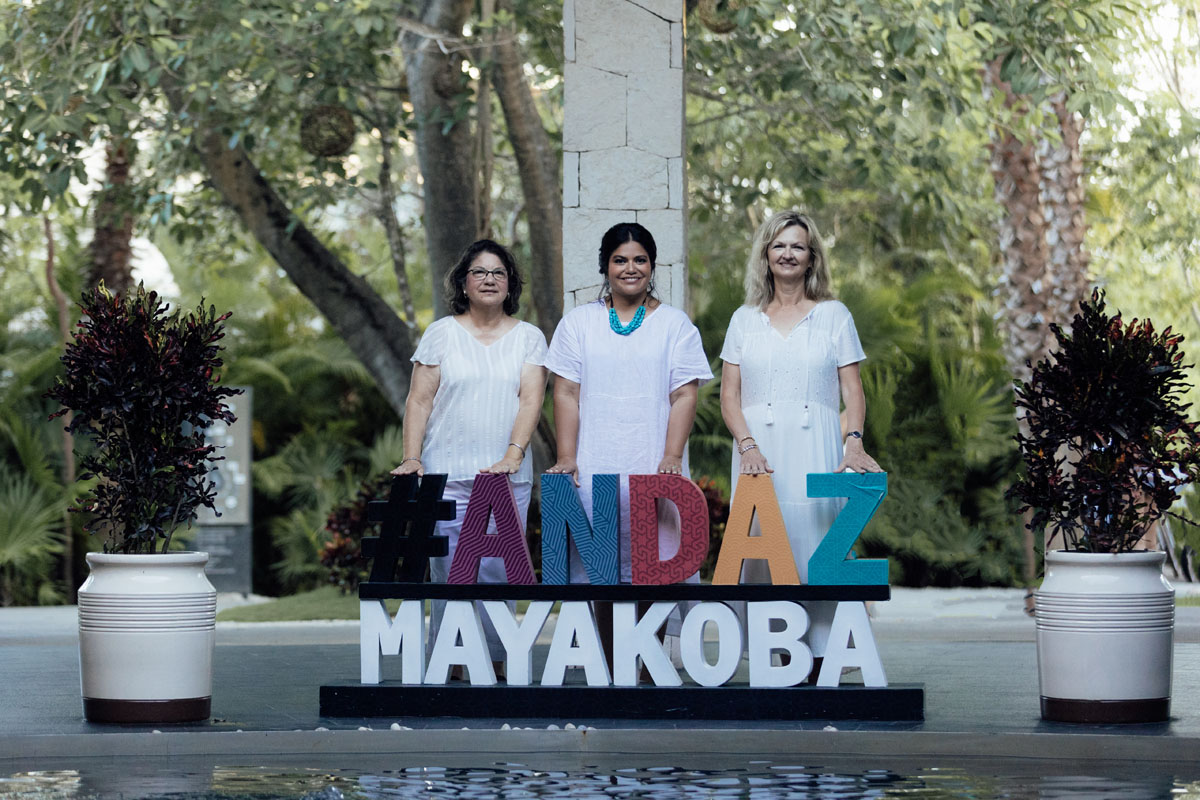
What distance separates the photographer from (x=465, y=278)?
791cm

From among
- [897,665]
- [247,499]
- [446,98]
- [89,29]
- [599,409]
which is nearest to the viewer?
[599,409]

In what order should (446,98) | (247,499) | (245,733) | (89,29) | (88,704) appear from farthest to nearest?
(247,499) → (446,98) → (89,29) → (88,704) → (245,733)

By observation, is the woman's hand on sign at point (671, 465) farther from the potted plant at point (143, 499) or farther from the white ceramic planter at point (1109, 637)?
the potted plant at point (143, 499)

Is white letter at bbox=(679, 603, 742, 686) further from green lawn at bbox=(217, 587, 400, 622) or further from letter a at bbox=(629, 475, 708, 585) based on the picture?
green lawn at bbox=(217, 587, 400, 622)

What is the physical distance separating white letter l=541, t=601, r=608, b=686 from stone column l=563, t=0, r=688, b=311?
2658 mm

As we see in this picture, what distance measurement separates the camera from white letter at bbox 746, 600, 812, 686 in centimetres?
717

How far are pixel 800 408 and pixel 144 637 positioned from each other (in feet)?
9.78

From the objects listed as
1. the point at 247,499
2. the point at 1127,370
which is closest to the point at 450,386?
the point at 1127,370

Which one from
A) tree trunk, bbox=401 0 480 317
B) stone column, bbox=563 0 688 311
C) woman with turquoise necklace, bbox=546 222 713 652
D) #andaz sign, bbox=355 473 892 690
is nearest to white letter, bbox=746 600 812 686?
#andaz sign, bbox=355 473 892 690

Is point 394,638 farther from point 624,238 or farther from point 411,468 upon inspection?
point 624,238

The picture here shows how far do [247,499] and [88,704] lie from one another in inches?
354

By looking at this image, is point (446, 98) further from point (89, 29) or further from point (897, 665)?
point (897, 665)

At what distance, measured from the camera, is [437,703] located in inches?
286

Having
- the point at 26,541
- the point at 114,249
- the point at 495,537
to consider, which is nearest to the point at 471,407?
the point at 495,537
